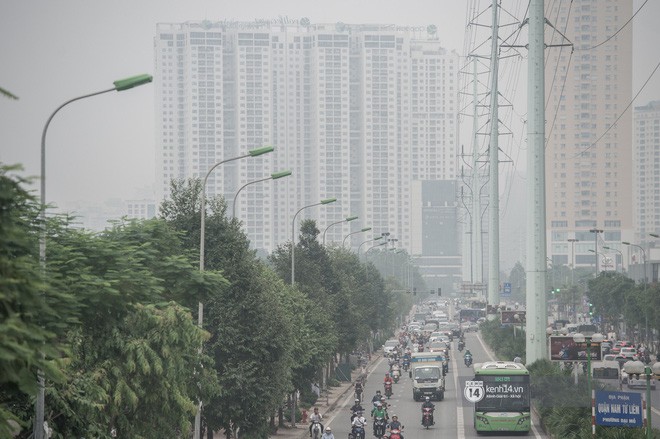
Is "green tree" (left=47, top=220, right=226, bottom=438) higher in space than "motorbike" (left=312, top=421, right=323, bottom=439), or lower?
higher

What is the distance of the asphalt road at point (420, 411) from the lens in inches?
1937

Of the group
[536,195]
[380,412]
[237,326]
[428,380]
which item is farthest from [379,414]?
[536,195]

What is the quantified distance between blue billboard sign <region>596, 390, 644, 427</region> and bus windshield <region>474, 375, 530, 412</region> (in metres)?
15.8

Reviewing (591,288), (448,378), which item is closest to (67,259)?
(448,378)

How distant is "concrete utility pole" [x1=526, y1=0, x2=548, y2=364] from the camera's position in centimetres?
6159

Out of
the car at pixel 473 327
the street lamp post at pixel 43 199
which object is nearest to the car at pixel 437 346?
the car at pixel 473 327

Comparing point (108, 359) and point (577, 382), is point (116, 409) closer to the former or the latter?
point (108, 359)

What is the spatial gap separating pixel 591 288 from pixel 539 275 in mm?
64509

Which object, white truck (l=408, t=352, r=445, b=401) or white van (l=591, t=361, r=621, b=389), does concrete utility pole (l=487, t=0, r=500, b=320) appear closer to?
white van (l=591, t=361, r=621, b=389)

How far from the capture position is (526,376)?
1892 inches

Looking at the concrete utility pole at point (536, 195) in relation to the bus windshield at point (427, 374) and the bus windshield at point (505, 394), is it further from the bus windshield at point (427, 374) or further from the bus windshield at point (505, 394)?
the bus windshield at point (505, 394)

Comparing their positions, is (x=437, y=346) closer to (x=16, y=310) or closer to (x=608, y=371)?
(x=608, y=371)

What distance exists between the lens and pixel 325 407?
6122cm

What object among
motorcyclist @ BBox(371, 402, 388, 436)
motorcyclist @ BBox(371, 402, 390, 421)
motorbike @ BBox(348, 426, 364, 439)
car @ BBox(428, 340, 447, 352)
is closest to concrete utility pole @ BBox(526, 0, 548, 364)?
motorcyclist @ BBox(371, 402, 390, 421)
